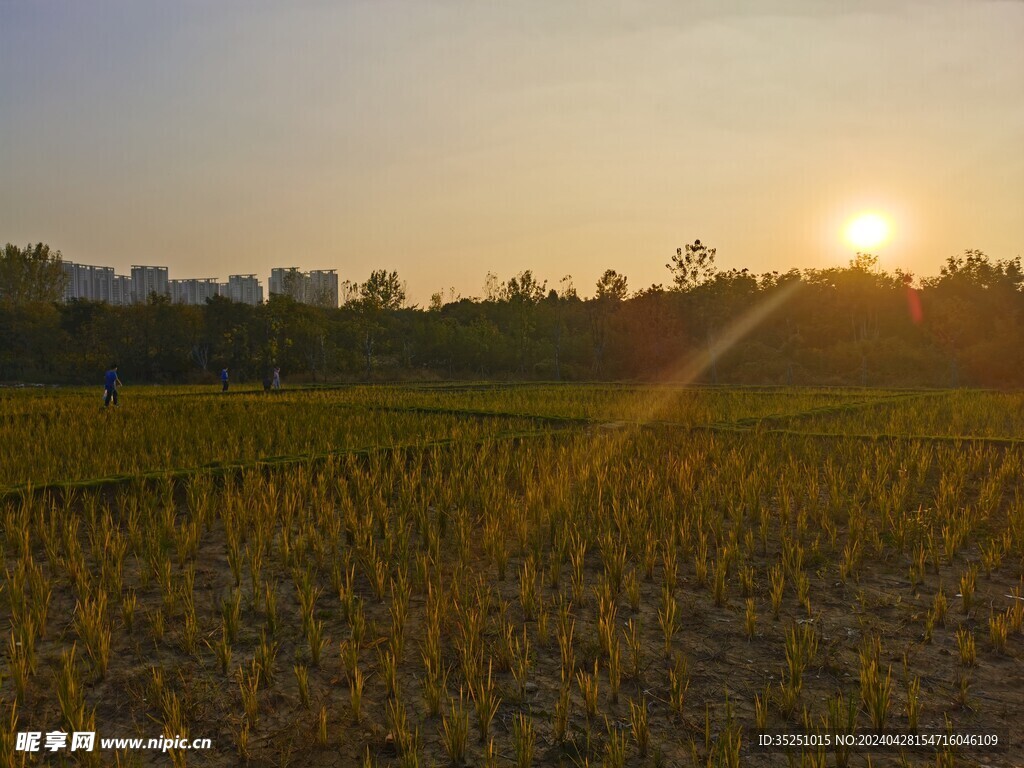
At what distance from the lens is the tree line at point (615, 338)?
36.2 metres

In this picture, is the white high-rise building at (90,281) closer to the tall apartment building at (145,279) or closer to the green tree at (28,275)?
the tall apartment building at (145,279)

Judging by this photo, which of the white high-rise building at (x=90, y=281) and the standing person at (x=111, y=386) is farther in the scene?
the white high-rise building at (x=90, y=281)

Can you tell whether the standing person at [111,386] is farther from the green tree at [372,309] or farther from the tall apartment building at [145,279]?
the tall apartment building at [145,279]

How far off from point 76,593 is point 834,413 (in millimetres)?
16731

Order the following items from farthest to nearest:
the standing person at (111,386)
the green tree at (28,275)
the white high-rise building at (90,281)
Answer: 1. the white high-rise building at (90,281)
2. the green tree at (28,275)
3. the standing person at (111,386)

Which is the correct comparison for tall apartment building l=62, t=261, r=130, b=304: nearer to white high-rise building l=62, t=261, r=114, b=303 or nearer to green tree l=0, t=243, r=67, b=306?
white high-rise building l=62, t=261, r=114, b=303

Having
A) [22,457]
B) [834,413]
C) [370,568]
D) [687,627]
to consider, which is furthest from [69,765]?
[834,413]

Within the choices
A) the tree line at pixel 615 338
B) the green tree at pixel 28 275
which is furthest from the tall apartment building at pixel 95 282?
the tree line at pixel 615 338

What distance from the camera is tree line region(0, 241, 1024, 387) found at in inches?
1426

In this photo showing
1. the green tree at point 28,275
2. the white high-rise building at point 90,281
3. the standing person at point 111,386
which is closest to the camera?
the standing person at point 111,386

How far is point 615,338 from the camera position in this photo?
43125mm

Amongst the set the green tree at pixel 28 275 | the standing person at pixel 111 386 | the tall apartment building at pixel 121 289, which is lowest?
the standing person at pixel 111 386

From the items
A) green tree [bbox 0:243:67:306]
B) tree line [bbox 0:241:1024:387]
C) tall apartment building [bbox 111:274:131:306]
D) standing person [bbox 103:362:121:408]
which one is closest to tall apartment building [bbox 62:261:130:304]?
tall apartment building [bbox 111:274:131:306]

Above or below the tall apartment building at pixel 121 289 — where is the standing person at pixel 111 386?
below
